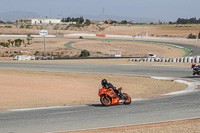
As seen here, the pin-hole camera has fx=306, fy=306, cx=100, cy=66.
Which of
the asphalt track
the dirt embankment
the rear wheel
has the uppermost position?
the rear wheel

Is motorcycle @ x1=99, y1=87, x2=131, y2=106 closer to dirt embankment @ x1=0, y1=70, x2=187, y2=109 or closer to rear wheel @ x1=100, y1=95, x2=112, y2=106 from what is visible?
rear wheel @ x1=100, y1=95, x2=112, y2=106

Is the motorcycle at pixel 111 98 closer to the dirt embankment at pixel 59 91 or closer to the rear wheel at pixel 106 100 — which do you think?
the rear wheel at pixel 106 100

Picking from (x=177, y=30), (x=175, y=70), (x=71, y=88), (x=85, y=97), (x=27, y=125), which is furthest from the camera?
(x=177, y=30)

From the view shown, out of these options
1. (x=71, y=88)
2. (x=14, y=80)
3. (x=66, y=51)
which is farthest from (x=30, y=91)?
(x=66, y=51)

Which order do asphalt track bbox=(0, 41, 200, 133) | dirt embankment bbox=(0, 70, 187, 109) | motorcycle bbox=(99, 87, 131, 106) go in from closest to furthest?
asphalt track bbox=(0, 41, 200, 133) → motorcycle bbox=(99, 87, 131, 106) → dirt embankment bbox=(0, 70, 187, 109)

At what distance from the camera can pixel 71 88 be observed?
21438mm

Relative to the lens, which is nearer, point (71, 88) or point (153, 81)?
point (71, 88)

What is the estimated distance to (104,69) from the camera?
113 feet

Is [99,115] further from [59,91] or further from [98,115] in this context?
[59,91]

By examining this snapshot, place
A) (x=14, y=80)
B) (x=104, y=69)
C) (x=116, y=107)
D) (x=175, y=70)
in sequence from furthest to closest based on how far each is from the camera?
(x=104, y=69)
(x=175, y=70)
(x=14, y=80)
(x=116, y=107)

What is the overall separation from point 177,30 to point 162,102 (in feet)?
419

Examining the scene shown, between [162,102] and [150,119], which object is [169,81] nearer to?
[162,102]

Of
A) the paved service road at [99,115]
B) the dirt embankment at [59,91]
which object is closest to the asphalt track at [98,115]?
the paved service road at [99,115]

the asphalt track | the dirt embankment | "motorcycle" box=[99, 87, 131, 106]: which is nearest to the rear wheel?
"motorcycle" box=[99, 87, 131, 106]
